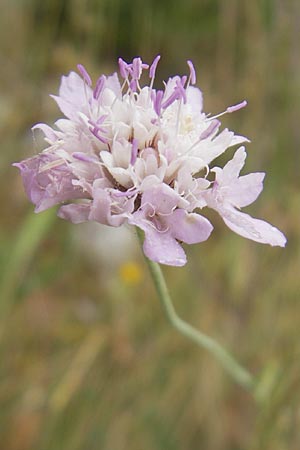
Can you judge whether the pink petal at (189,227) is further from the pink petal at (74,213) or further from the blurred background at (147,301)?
the blurred background at (147,301)

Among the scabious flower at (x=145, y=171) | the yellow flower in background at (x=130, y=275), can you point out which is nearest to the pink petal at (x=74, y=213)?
the scabious flower at (x=145, y=171)

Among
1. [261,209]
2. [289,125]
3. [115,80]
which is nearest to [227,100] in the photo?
[289,125]

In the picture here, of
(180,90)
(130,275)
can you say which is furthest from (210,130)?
(130,275)

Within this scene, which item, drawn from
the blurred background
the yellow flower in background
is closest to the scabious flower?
the blurred background

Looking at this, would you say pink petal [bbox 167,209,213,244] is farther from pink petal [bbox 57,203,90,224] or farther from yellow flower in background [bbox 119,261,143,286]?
yellow flower in background [bbox 119,261,143,286]

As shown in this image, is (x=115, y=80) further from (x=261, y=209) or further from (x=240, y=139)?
(x=261, y=209)

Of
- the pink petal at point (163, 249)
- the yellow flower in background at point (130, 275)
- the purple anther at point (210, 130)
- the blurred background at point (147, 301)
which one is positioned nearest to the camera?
the pink petal at point (163, 249)
